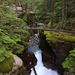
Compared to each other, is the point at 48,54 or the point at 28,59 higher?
the point at 48,54

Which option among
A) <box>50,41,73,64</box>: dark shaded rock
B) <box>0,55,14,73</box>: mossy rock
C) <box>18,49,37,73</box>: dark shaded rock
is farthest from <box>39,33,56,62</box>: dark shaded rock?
<box>0,55,14,73</box>: mossy rock

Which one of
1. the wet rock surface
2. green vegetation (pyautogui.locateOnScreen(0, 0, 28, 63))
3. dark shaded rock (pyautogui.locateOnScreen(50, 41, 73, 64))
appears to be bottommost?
the wet rock surface

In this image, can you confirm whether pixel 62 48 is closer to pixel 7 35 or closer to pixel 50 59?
pixel 50 59

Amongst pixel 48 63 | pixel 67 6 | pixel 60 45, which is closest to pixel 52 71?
pixel 48 63

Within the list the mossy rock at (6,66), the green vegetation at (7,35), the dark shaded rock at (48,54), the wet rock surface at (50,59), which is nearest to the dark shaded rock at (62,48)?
the wet rock surface at (50,59)

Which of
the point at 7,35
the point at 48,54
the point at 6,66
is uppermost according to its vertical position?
the point at 7,35

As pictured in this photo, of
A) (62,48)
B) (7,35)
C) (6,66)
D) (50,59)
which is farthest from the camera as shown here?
(50,59)

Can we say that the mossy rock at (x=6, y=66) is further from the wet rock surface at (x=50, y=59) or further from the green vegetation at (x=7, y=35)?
the wet rock surface at (x=50, y=59)

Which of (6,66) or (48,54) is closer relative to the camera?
(6,66)

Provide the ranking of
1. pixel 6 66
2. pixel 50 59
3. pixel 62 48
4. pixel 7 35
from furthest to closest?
pixel 50 59, pixel 62 48, pixel 7 35, pixel 6 66

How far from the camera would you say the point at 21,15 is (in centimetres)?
1564

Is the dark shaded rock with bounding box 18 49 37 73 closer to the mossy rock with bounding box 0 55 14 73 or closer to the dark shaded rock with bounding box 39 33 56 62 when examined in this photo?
the dark shaded rock with bounding box 39 33 56 62

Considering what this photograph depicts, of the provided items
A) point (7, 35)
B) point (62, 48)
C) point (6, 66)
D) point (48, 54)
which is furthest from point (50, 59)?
point (7, 35)

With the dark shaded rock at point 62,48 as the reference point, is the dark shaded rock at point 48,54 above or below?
below
